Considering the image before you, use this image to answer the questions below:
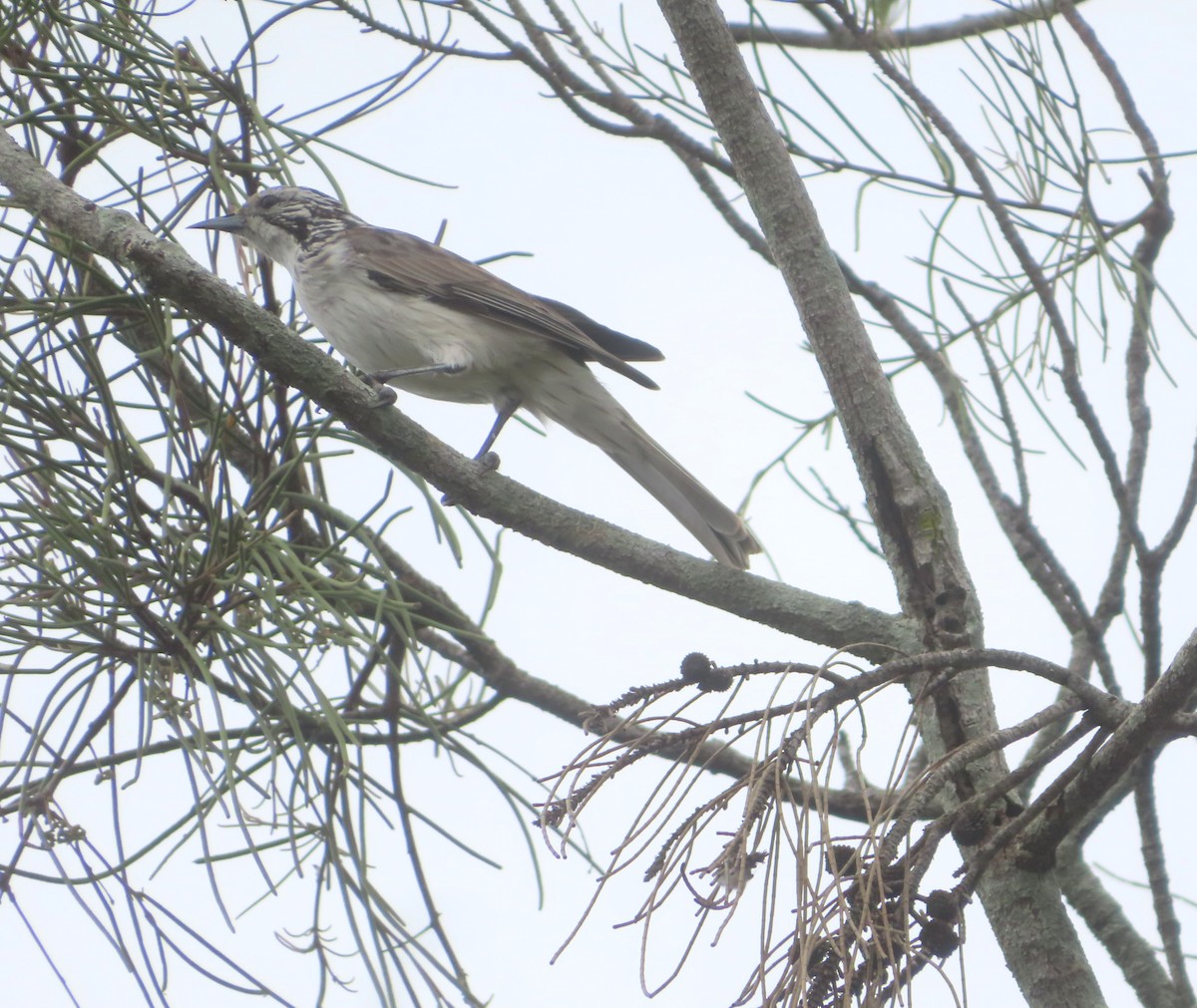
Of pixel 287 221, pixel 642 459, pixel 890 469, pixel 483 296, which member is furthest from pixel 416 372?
pixel 890 469

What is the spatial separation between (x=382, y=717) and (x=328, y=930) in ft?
1.46

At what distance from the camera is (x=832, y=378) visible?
2463 mm

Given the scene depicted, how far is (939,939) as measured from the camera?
1.63 metres

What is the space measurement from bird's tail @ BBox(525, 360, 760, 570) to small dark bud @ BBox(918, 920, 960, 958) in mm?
2749

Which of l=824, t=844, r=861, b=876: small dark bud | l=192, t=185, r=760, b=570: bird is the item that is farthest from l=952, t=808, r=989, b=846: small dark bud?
l=192, t=185, r=760, b=570: bird

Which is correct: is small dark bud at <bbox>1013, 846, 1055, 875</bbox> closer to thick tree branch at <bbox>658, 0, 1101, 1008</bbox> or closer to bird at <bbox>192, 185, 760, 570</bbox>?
thick tree branch at <bbox>658, 0, 1101, 1008</bbox>

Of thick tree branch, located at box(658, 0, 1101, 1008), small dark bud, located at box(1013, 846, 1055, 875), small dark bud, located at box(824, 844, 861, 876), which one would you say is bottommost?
Answer: small dark bud, located at box(824, 844, 861, 876)

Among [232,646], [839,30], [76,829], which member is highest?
[839,30]

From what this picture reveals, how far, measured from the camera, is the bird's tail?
4.43 metres

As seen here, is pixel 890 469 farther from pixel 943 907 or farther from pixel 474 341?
pixel 474 341

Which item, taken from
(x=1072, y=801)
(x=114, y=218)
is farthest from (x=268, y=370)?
(x=1072, y=801)

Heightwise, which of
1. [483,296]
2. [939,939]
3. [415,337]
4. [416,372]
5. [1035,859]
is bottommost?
[939,939]

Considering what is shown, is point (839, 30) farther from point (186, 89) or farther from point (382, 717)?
point (382, 717)

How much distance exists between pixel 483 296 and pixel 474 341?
7.5 inches
